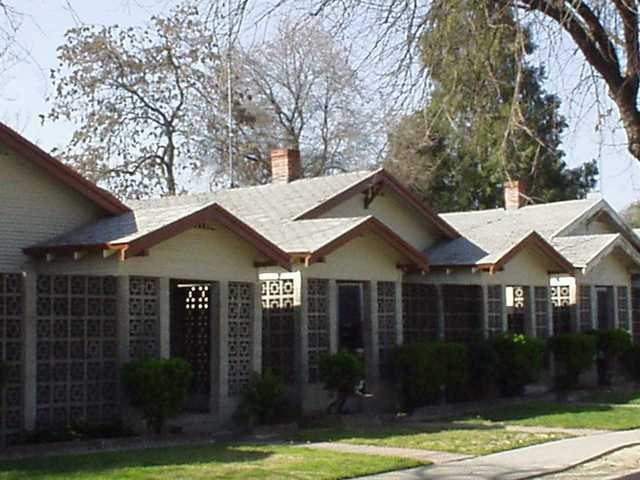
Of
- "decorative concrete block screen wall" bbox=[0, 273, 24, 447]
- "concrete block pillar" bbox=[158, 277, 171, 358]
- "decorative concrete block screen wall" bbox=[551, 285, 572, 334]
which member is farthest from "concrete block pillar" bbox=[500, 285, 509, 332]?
"decorative concrete block screen wall" bbox=[0, 273, 24, 447]

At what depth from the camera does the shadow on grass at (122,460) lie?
13570 millimetres

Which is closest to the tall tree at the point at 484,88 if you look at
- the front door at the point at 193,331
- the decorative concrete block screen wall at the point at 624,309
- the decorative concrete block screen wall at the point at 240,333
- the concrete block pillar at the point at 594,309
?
the decorative concrete block screen wall at the point at 240,333

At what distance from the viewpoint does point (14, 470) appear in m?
13.8

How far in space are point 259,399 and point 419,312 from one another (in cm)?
649

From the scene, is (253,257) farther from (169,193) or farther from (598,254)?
(169,193)

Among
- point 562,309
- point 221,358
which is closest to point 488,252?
point 562,309

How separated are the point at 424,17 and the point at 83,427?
308 inches

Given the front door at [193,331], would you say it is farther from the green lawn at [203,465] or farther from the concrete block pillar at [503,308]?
the concrete block pillar at [503,308]

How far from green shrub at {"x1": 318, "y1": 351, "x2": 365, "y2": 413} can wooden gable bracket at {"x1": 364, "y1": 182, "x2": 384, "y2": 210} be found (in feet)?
17.5

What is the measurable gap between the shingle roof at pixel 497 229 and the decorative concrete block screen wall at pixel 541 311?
1585 millimetres

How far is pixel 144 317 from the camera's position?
1772 centimetres

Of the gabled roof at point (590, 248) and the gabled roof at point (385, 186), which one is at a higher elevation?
the gabled roof at point (385, 186)

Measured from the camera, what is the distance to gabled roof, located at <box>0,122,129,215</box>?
16578mm

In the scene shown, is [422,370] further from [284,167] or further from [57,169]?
[57,169]
